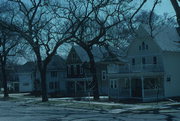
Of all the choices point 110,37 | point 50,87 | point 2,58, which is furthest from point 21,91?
point 110,37

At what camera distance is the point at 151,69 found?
118ft

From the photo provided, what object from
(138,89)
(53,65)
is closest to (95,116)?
(138,89)

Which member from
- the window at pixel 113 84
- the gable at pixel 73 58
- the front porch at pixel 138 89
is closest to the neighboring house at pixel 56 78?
the gable at pixel 73 58

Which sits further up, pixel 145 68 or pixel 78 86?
pixel 145 68

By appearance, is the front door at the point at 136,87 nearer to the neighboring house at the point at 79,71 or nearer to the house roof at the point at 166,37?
the house roof at the point at 166,37

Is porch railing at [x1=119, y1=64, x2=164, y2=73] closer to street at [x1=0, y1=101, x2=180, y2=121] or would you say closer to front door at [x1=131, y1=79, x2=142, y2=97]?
front door at [x1=131, y1=79, x2=142, y2=97]

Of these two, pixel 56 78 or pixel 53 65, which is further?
pixel 53 65

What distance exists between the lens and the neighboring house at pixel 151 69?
117 feet

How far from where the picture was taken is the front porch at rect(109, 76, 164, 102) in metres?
34.7

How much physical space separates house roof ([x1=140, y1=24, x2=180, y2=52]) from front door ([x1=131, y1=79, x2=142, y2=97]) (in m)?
5.79

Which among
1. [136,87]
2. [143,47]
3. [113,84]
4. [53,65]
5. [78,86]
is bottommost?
[78,86]

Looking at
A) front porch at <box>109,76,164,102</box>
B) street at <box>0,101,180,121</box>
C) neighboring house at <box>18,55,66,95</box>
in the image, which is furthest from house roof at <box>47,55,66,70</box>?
street at <box>0,101,180,121</box>

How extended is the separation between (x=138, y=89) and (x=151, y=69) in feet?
12.1

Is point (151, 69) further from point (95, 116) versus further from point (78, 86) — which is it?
point (78, 86)
